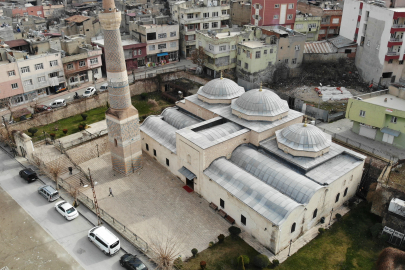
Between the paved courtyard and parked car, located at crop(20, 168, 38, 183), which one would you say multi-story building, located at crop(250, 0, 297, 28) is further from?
parked car, located at crop(20, 168, 38, 183)

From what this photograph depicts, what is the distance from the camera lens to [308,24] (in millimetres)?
75688

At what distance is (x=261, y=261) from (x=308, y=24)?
58.3 m

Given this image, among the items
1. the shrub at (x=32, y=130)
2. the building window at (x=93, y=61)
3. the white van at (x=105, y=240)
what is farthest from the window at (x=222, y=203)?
the building window at (x=93, y=61)

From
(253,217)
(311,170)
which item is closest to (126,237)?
(253,217)

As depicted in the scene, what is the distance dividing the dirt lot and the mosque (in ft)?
46.1

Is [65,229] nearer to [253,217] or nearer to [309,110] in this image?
[253,217]

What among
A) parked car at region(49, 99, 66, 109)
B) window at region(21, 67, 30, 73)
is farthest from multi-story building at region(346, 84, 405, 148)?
window at region(21, 67, 30, 73)

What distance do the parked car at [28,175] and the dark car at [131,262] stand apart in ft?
54.7

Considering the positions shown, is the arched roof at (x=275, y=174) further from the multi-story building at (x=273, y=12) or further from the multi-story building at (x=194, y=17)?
the multi-story building at (x=194, y=17)

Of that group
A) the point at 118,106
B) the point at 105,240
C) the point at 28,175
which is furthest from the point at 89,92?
the point at 105,240

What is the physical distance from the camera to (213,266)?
31.4 metres

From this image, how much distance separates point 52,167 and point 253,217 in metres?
22.5

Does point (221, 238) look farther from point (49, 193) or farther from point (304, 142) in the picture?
point (49, 193)

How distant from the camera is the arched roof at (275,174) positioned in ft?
110
